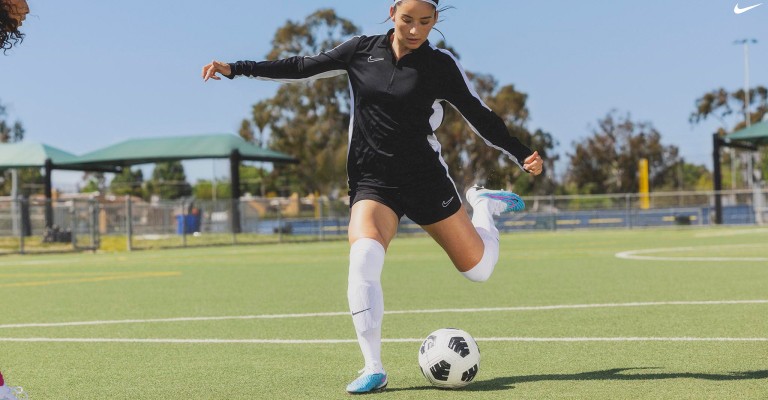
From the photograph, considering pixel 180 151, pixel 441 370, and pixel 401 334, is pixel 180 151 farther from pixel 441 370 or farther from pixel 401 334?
pixel 441 370

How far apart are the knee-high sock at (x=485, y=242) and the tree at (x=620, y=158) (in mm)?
76131

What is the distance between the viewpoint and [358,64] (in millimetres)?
5996

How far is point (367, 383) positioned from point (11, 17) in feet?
7.91

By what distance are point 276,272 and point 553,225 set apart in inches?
1195

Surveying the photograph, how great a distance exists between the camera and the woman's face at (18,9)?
429cm

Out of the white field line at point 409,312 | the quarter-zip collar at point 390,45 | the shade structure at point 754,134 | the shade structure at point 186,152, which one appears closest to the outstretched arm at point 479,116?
the quarter-zip collar at point 390,45

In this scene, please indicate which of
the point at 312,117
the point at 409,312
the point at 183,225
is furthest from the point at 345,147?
the point at 409,312

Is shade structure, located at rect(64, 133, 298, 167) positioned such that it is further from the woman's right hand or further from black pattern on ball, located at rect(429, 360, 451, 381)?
black pattern on ball, located at rect(429, 360, 451, 381)

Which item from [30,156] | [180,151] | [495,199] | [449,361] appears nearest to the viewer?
[449,361]

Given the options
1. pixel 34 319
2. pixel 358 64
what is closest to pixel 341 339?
pixel 358 64

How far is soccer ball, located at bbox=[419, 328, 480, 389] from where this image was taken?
5426 mm

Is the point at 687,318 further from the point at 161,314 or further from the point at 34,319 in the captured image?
the point at 34,319

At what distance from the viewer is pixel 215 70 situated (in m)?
6.11

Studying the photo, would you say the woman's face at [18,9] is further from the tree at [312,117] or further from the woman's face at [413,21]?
the tree at [312,117]
